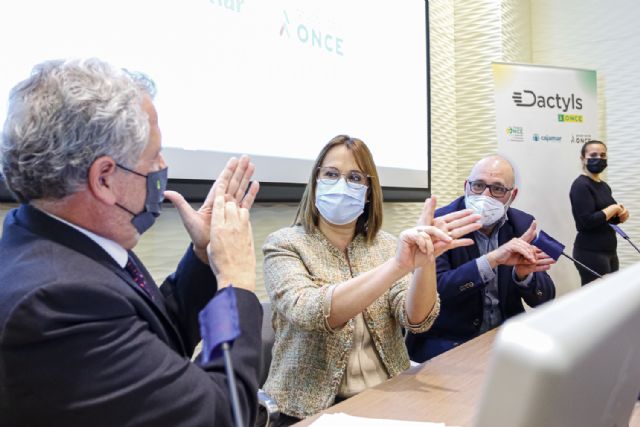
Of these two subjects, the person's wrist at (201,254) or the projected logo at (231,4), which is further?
the projected logo at (231,4)

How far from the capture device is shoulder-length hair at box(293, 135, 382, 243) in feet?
5.91

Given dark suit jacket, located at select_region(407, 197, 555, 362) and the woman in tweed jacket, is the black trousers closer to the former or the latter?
dark suit jacket, located at select_region(407, 197, 555, 362)

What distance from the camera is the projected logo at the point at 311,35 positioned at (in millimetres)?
2590

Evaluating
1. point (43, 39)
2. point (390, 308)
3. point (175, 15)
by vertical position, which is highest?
point (175, 15)

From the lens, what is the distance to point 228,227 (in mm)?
1035

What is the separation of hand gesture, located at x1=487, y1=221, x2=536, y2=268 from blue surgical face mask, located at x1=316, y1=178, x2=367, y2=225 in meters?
0.53

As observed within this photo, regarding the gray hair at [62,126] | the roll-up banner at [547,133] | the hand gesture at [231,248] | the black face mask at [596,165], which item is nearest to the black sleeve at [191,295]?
the hand gesture at [231,248]

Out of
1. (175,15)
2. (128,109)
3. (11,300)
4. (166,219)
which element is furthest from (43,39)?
(11,300)

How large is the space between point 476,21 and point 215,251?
406 centimetres

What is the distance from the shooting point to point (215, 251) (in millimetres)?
1007

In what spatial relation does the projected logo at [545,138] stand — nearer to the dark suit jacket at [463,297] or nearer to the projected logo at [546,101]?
the projected logo at [546,101]

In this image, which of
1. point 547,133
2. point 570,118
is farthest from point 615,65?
point 547,133

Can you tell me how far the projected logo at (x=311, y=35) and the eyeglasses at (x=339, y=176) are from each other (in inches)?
41.0

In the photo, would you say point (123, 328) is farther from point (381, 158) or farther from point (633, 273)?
point (381, 158)
